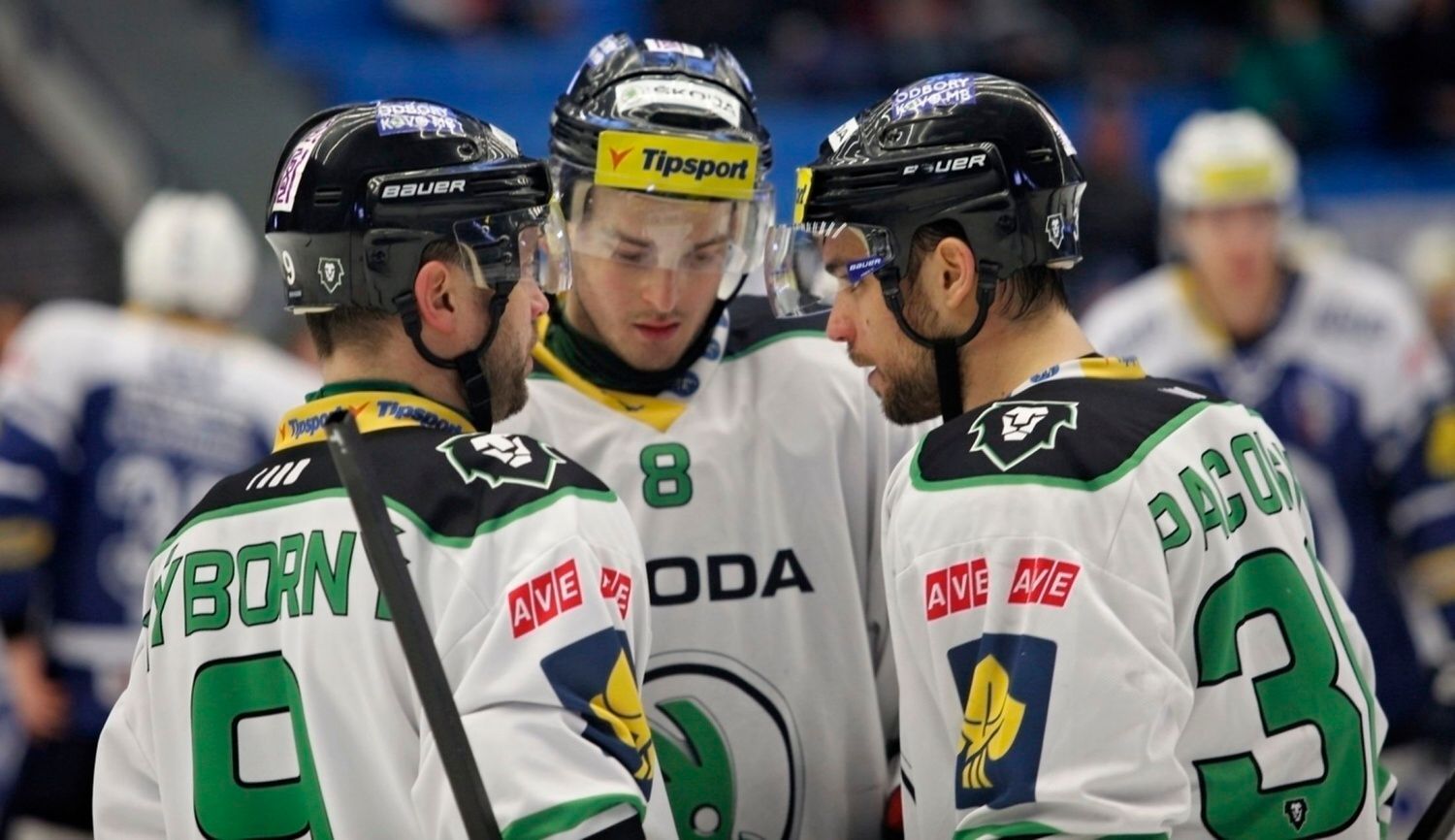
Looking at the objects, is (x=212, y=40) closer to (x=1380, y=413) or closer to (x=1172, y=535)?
(x=1380, y=413)

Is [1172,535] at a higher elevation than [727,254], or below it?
below

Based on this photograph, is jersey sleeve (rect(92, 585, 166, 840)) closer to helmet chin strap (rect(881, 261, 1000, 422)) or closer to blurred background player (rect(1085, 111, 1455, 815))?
helmet chin strap (rect(881, 261, 1000, 422))

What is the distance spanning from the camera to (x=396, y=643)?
A: 2.30m

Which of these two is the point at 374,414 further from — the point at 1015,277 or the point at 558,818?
the point at 1015,277

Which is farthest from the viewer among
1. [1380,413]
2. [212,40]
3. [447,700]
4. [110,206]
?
[212,40]

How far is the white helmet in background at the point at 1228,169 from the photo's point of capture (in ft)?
18.0

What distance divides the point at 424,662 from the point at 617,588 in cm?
25

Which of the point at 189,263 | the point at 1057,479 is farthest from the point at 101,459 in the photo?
the point at 1057,479

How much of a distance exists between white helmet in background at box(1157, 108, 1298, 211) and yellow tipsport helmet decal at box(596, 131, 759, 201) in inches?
112

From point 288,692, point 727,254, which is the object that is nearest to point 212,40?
point 727,254

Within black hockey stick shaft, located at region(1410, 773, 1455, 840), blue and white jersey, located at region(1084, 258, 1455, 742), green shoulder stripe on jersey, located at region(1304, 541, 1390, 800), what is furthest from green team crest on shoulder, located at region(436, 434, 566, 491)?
blue and white jersey, located at region(1084, 258, 1455, 742)

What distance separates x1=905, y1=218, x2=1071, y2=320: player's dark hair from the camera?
2.56 m

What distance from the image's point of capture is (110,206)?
9.47 m

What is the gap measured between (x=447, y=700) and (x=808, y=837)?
3.34 ft
